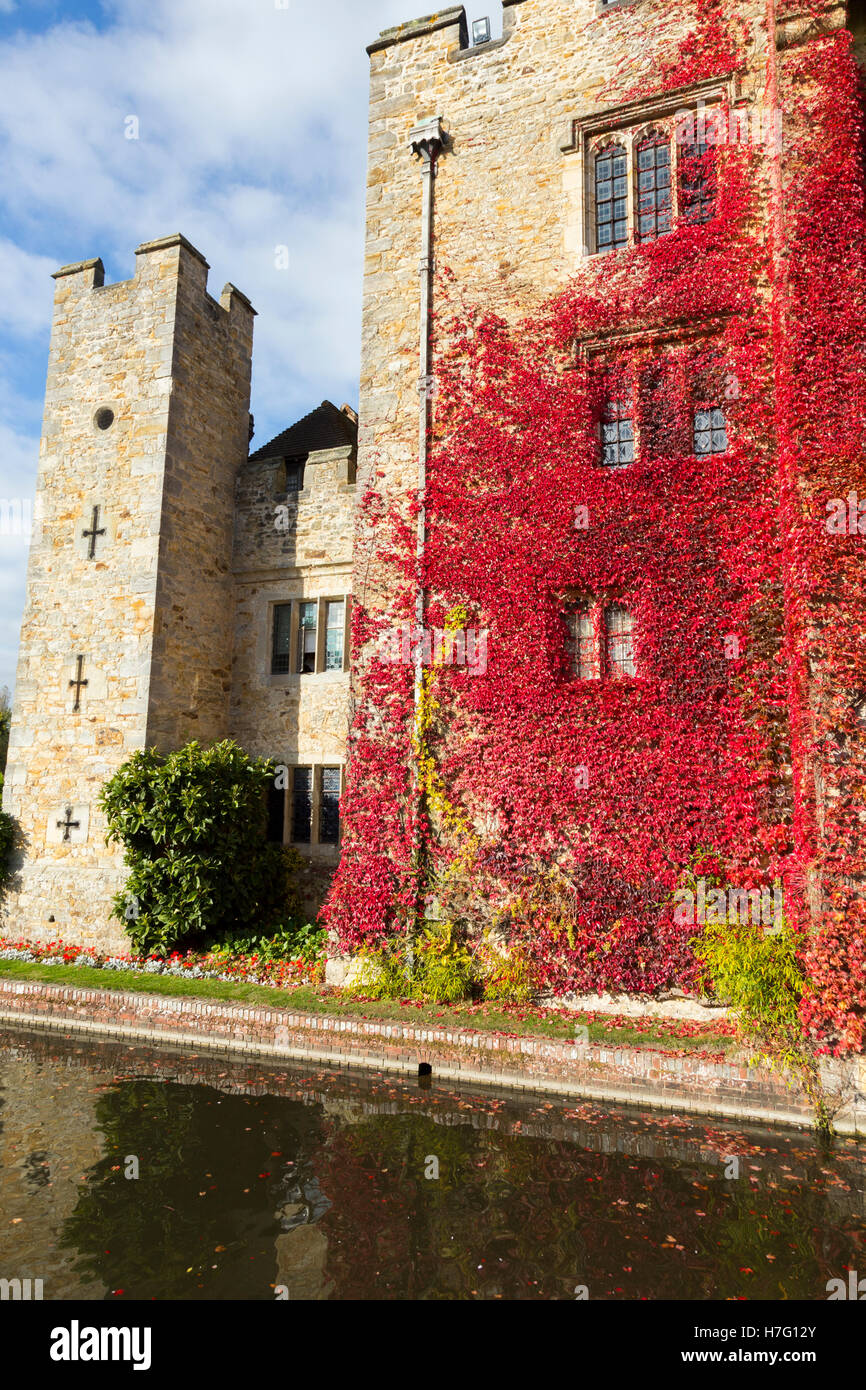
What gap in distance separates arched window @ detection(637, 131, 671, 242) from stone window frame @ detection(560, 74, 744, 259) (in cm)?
8

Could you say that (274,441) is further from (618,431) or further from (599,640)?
(599,640)

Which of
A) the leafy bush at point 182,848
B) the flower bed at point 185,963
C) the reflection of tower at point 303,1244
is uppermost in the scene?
the leafy bush at point 182,848

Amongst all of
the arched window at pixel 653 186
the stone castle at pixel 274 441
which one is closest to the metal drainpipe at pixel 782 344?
the stone castle at pixel 274 441

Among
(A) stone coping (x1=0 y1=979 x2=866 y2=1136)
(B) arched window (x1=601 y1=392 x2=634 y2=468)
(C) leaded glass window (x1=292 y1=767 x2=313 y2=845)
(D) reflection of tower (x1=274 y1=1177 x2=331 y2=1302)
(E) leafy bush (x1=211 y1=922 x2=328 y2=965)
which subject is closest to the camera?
(D) reflection of tower (x1=274 y1=1177 x2=331 y2=1302)

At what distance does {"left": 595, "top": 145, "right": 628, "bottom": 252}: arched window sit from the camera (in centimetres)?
1020

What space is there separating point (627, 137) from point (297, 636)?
8.77 meters

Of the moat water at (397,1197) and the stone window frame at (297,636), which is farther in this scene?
the stone window frame at (297,636)

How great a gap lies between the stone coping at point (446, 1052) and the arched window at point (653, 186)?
381 inches

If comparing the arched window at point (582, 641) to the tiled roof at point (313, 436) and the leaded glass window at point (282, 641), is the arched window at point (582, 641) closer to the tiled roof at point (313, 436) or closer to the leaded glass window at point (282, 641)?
the leaded glass window at point (282, 641)

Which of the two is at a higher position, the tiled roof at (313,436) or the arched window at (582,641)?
the tiled roof at (313,436)

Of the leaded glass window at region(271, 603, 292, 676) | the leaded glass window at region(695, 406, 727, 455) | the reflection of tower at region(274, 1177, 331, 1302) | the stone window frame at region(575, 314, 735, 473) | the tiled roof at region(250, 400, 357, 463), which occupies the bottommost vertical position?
the reflection of tower at region(274, 1177, 331, 1302)

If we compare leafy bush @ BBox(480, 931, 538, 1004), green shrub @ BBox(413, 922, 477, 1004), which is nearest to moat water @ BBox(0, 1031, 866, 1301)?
green shrub @ BBox(413, 922, 477, 1004)

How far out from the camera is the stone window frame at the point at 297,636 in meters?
13.4

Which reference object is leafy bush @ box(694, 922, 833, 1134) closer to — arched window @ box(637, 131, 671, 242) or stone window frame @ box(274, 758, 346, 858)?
stone window frame @ box(274, 758, 346, 858)
